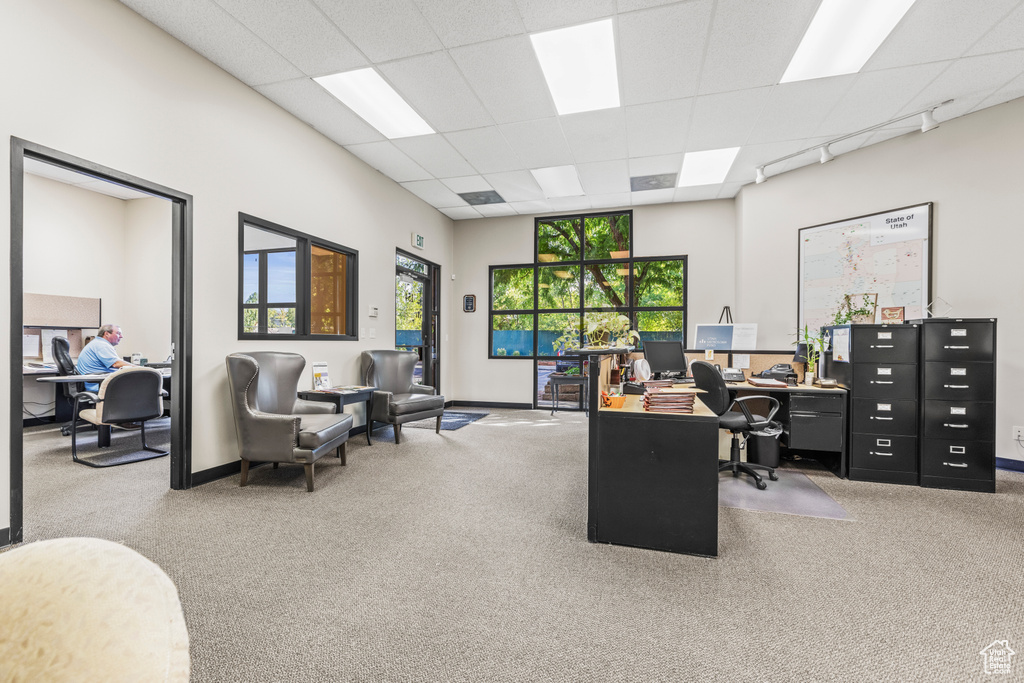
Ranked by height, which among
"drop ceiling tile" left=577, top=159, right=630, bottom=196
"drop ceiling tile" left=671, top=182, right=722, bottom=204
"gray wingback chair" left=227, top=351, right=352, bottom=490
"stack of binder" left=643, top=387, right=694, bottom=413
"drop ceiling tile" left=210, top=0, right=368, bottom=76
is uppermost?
"drop ceiling tile" left=210, top=0, right=368, bottom=76

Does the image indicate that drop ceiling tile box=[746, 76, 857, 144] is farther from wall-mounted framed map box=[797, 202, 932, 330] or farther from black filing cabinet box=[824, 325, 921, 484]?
black filing cabinet box=[824, 325, 921, 484]

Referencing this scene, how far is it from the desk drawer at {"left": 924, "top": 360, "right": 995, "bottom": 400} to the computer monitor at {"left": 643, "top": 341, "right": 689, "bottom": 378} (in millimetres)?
1930

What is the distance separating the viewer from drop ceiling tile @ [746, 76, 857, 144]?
3621 millimetres

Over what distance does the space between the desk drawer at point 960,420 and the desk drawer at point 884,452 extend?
157 millimetres

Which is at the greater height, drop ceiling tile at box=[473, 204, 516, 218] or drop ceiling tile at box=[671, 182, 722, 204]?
drop ceiling tile at box=[671, 182, 722, 204]

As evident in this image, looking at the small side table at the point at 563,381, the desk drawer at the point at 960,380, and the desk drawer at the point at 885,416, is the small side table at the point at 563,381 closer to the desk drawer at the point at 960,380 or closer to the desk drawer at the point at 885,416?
the desk drawer at the point at 885,416

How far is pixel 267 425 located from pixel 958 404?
5119mm

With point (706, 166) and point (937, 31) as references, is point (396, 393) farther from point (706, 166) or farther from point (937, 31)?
point (937, 31)

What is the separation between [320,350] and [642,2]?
393 centimetres

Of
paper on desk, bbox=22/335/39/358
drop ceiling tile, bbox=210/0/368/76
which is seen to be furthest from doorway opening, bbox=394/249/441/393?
paper on desk, bbox=22/335/39/358

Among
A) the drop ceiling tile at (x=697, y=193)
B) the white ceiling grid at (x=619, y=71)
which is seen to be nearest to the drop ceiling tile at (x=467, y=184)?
the white ceiling grid at (x=619, y=71)

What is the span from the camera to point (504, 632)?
5.54ft

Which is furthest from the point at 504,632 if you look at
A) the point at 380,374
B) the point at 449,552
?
the point at 380,374

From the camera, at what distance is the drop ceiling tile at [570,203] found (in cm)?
642
